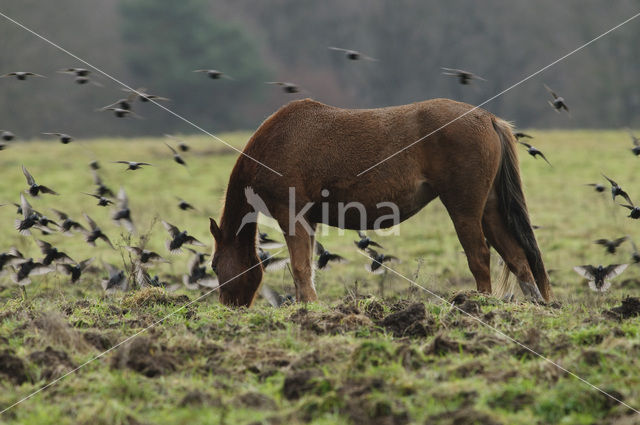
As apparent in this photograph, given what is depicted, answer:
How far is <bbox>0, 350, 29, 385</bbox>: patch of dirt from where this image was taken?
5184mm

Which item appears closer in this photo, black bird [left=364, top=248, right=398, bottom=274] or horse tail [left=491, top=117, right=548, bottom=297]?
horse tail [left=491, top=117, right=548, bottom=297]

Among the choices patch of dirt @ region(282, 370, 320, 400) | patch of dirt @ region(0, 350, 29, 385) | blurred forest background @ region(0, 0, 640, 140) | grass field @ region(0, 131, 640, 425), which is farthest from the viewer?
blurred forest background @ region(0, 0, 640, 140)

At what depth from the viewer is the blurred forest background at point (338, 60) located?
44844mm

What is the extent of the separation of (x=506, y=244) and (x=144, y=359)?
4.53 m

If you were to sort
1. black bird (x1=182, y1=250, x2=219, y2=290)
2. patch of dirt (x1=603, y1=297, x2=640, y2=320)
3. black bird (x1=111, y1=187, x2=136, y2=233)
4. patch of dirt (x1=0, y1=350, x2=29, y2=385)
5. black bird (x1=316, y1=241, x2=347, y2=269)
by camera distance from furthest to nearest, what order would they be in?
black bird (x1=182, y1=250, x2=219, y2=290) → black bird (x1=316, y1=241, x2=347, y2=269) → black bird (x1=111, y1=187, x2=136, y2=233) → patch of dirt (x1=603, y1=297, x2=640, y2=320) → patch of dirt (x1=0, y1=350, x2=29, y2=385)

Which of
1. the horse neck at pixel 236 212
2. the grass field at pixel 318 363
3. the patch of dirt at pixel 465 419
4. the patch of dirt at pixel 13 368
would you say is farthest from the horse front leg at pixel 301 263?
the patch of dirt at pixel 465 419

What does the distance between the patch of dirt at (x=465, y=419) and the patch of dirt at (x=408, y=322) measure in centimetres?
180

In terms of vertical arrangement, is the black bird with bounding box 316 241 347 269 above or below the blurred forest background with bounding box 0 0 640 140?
above

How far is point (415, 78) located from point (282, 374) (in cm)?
4479

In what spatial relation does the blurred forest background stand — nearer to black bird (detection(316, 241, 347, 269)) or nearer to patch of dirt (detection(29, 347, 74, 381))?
black bird (detection(316, 241, 347, 269))

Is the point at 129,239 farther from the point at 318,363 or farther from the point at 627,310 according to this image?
the point at 627,310

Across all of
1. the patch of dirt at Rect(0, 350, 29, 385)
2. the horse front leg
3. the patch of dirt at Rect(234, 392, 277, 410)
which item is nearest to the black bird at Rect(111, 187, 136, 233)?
the horse front leg

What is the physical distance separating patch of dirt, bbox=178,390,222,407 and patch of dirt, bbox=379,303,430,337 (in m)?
2.00

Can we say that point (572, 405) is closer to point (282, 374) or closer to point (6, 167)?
point (282, 374)
